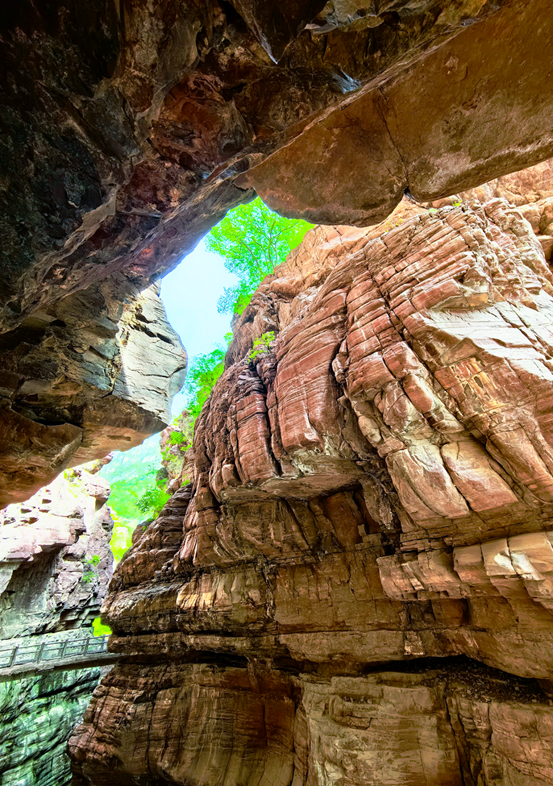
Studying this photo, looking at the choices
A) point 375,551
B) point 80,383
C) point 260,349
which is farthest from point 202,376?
point 375,551

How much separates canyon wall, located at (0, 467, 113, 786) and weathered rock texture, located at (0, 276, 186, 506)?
32.0ft

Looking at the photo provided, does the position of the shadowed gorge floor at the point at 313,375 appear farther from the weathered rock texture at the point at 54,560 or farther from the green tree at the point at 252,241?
the weathered rock texture at the point at 54,560

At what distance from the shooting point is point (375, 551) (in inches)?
310

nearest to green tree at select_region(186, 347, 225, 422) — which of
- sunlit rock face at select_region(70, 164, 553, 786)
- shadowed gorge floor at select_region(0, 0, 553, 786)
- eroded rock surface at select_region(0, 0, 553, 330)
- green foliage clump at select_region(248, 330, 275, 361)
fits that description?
shadowed gorge floor at select_region(0, 0, 553, 786)

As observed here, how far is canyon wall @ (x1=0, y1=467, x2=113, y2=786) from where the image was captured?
549 inches

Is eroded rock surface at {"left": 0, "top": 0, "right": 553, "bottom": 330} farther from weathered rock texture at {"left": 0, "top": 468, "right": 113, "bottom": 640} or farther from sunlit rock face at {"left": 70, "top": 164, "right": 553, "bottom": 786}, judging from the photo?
weathered rock texture at {"left": 0, "top": 468, "right": 113, "bottom": 640}

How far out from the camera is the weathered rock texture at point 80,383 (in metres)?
5.55

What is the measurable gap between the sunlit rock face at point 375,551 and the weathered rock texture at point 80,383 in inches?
108

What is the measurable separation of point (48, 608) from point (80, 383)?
18450 mm

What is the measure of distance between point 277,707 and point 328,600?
3.34 metres

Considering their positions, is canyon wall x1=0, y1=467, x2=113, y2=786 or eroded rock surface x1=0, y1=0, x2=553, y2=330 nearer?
eroded rock surface x1=0, y1=0, x2=553, y2=330

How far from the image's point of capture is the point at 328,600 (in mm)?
8234

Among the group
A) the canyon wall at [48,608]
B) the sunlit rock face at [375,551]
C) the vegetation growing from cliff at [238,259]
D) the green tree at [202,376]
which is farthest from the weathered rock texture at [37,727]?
the green tree at [202,376]

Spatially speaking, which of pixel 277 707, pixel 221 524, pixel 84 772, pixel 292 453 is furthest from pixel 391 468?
pixel 84 772
